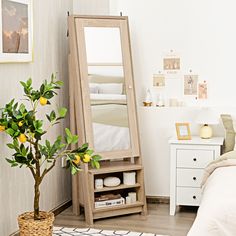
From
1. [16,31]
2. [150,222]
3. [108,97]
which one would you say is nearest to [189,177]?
[150,222]

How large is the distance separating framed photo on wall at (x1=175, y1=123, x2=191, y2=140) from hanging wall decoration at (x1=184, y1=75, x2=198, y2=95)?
38cm

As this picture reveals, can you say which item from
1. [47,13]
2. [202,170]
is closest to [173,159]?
[202,170]

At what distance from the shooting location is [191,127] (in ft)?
16.5

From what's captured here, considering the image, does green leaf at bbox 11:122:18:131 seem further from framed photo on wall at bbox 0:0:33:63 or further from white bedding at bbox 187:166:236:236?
white bedding at bbox 187:166:236:236

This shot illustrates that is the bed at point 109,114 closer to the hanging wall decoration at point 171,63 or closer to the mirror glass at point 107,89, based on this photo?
the mirror glass at point 107,89

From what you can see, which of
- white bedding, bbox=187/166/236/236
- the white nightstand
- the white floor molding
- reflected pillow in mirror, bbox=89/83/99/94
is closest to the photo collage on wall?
the white nightstand

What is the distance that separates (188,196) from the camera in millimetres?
4754

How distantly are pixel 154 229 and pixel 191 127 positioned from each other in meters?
1.14

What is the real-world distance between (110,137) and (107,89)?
43cm

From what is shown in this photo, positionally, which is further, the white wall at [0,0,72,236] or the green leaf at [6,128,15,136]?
the white wall at [0,0,72,236]

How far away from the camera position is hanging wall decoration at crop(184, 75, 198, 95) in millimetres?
5020

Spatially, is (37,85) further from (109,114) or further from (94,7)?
(94,7)

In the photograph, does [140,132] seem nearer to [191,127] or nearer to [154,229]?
[191,127]

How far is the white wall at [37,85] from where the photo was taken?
389 centimetres
